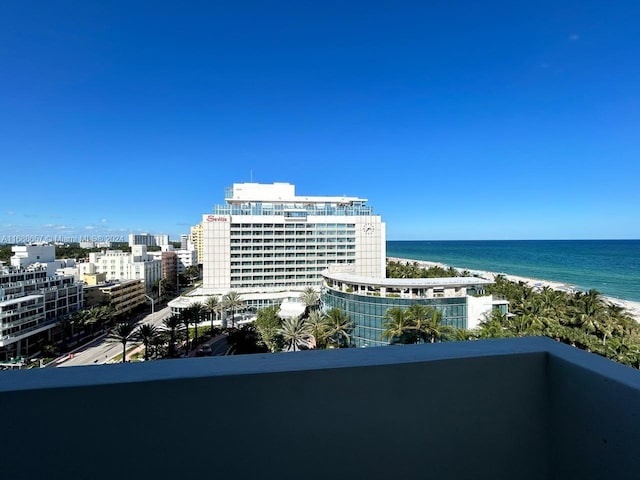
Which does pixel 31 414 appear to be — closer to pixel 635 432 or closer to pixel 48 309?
pixel 635 432

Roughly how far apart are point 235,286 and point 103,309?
12.3 m

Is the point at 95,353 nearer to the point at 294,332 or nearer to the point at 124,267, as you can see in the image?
the point at 294,332

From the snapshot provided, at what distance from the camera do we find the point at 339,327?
18.2 m

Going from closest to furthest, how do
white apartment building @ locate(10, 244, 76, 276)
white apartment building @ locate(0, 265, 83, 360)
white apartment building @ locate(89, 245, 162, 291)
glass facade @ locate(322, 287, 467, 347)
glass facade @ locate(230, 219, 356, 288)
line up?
glass facade @ locate(322, 287, 467, 347) → white apartment building @ locate(0, 265, 83, 360) → white apartment building @ locate(10, 244, 76, 276) → glass facade @ locate(230, 219, 356, 288) → white apartment building @ locate(89, 245, 162, 291)

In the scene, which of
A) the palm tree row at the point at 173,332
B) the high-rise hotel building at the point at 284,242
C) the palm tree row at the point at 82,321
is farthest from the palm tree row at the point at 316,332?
the palm tree row at the point at 82,321

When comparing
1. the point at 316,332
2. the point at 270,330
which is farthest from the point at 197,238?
the point at 316,332

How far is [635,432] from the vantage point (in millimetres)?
887

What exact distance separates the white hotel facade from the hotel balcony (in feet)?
107

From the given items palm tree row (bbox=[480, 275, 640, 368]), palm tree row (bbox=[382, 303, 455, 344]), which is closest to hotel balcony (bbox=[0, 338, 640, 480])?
palm tree row (bbox=[480, 275, 640, 368])

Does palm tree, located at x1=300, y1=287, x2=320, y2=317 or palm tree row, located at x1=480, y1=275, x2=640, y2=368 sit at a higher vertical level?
palm tree row, located at x1=480, y1=275, x2=640, y2=368

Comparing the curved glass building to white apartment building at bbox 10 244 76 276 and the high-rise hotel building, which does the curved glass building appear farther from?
white apartment building at bbox 10 244 76 276

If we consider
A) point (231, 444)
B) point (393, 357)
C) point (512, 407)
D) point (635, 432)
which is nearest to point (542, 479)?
point (512, 407)

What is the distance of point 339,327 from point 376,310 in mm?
2277

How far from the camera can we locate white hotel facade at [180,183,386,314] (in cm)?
3588
